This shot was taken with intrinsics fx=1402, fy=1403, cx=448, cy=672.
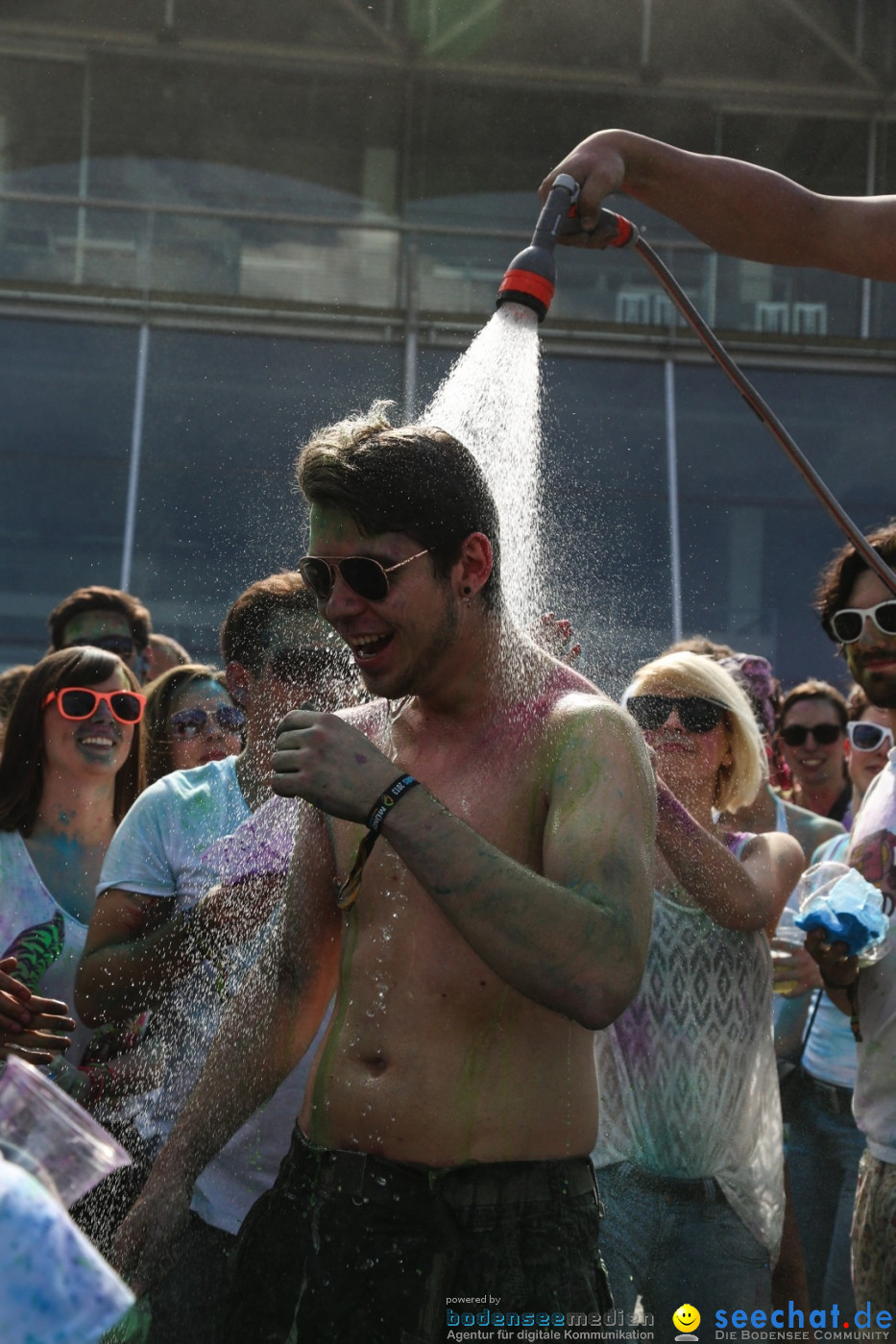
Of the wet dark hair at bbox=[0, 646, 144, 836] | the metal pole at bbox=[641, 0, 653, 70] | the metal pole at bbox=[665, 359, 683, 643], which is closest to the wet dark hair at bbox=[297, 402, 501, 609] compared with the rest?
the wet dark hair at bbox=[0, 646, 144, 836]

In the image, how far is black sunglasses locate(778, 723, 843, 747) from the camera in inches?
199

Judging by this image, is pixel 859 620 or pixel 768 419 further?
pixel 859 620

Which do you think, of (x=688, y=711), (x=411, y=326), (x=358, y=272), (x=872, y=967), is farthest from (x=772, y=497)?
(x=872, y=967)

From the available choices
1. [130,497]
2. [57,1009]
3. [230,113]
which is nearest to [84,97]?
[230,113]

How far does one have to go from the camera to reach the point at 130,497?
8.60 m

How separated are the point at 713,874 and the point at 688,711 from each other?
1.39 feet

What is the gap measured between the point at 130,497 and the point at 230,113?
343cm

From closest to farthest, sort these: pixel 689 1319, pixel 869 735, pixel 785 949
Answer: pixel 689 1319 < pixel 785 949 < pixel 869 735

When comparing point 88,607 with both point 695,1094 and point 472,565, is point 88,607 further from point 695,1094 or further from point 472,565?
point 472,565

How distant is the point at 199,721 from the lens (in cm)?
359

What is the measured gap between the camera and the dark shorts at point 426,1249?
1.80m

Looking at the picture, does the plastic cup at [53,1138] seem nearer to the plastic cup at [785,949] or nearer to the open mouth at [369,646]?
the open mouth at [369,646]

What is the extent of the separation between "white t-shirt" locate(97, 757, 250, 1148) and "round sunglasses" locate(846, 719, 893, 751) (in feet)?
5.65

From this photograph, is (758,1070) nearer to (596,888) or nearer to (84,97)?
(596,888)
